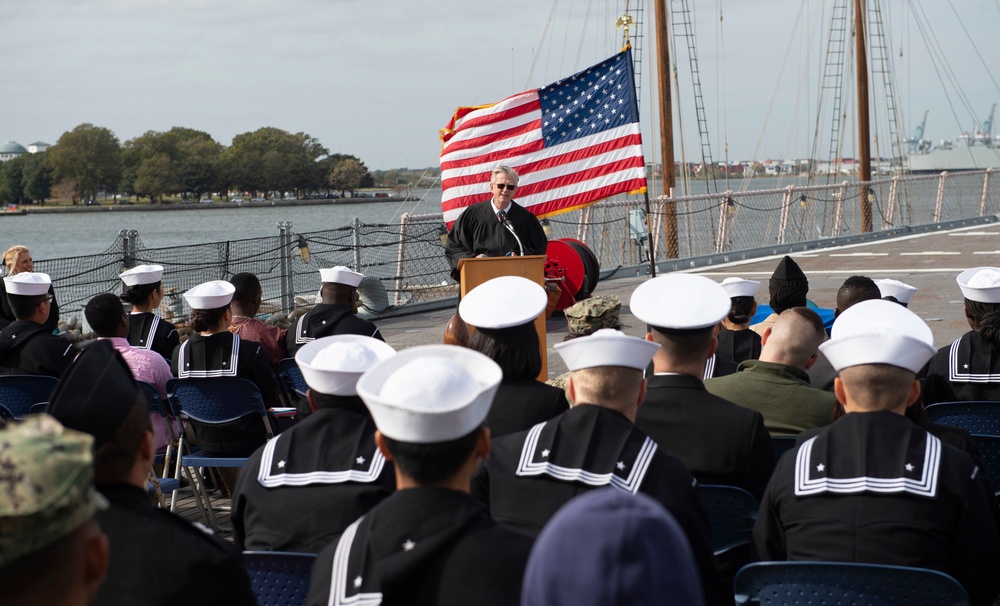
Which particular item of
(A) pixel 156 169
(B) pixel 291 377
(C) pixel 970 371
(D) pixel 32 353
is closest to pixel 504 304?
(C) pixel 970 371

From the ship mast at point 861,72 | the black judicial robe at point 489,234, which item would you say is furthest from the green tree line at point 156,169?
the black judicial robe at point 489,234

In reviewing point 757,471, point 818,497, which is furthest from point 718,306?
point 818,497

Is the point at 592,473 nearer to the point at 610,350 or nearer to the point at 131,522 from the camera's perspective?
the point at 610,350

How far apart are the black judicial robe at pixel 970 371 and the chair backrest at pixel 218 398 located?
3393 millimetres

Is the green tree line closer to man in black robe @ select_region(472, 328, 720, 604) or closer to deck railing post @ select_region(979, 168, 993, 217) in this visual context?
deck railing post @ select_region(979, 168, 993, 217)

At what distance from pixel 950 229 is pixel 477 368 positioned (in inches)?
1021

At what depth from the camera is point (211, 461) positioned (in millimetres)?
5594

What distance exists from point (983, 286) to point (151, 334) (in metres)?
5.12

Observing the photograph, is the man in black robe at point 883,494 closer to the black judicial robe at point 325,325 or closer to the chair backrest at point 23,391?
the black judicial robe at point 325,325

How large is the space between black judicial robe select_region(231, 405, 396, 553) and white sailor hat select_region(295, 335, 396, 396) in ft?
0.31

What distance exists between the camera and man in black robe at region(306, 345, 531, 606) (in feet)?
6.89

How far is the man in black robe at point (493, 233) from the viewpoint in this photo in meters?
9.42

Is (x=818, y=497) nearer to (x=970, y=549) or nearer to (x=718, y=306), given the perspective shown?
(x=970, y=549)

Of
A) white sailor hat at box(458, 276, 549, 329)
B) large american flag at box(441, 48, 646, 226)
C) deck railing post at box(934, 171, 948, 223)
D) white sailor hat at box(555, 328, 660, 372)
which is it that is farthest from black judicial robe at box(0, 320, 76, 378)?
deck railing post at box(934, 171, 948, 223)
